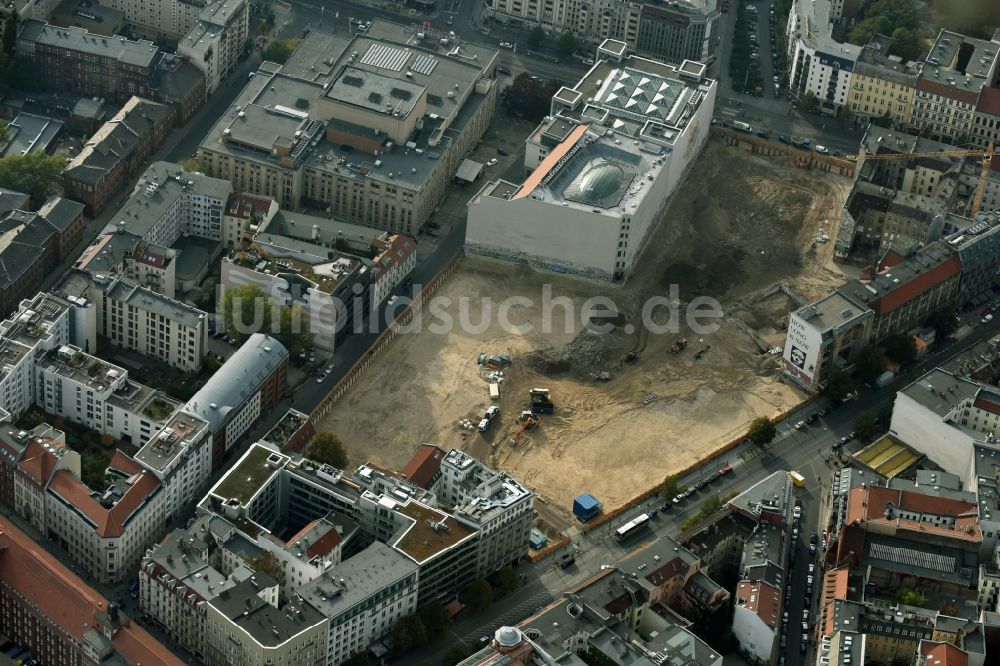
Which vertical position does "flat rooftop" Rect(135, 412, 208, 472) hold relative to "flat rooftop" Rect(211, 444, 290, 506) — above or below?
above

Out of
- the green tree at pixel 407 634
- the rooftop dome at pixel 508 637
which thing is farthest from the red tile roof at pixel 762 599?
the green tree at pixel 407 634

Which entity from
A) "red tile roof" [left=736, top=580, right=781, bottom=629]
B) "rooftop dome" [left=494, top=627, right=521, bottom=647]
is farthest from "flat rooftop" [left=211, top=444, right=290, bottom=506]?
"red tile roof" [left=736, top=580, right=781, bottom=629]

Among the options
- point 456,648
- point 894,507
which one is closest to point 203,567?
point 456,648

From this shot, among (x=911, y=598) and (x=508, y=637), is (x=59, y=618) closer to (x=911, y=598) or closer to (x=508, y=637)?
(x=508, y=637)

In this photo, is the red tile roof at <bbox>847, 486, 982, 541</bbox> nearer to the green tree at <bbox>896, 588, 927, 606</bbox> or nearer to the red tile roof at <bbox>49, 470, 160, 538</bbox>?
the green tree at <bbox>896, 588, 927, 606</bbox>

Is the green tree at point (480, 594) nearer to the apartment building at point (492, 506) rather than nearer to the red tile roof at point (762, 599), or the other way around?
the apartment building at point (492, 506)

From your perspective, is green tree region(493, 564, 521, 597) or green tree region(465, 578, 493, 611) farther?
green tree region(493, 564, 521, 597)
